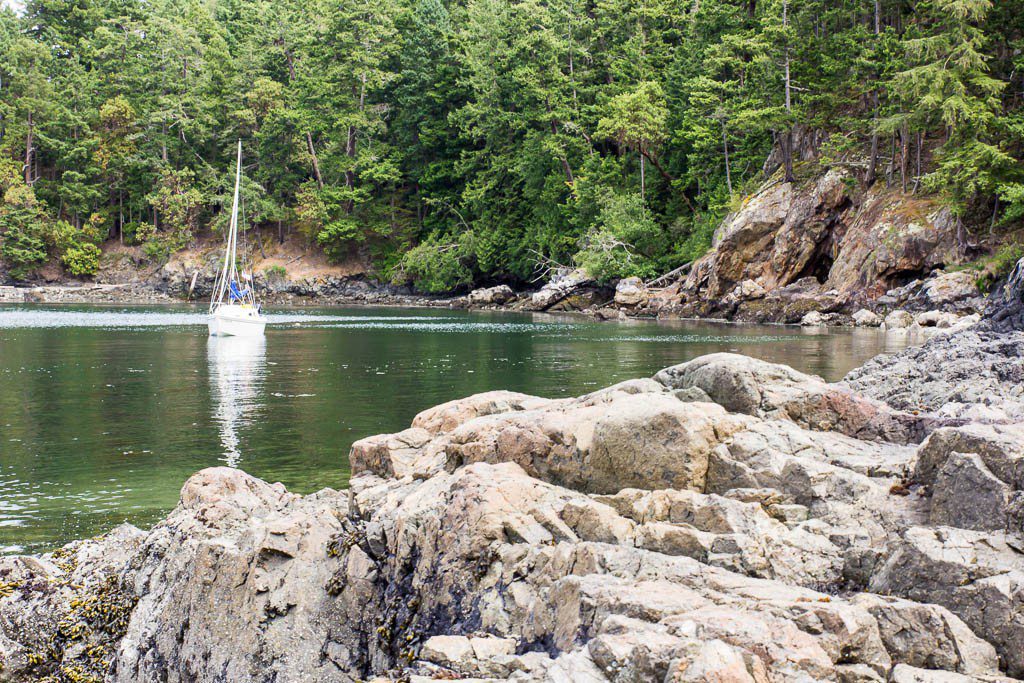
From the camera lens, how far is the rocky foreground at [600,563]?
644cm

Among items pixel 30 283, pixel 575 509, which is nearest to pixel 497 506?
pixel 575 509

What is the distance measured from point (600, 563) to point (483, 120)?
73809 mm

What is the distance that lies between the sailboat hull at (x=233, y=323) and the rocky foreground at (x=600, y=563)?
1474 inches

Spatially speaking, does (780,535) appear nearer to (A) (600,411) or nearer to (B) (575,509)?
(B) (575,509)

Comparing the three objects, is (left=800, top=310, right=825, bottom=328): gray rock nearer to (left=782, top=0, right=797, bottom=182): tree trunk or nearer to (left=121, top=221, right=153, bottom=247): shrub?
(left=782, top=0, right=797, bottom=182): tree trunk

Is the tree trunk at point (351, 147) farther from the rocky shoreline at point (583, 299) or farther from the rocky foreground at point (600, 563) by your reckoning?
the rocky foreground at point (600, 563)

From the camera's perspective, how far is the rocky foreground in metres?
6.44

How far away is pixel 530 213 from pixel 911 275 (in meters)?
39.0

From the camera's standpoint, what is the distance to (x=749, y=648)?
19.5 feet

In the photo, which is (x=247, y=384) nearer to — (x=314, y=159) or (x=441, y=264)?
(x=441, y=264)

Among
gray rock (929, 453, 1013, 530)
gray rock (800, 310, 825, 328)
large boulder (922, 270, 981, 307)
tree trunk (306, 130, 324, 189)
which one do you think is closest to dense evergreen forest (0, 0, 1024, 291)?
tree trunk (306, 130, 324, 189)

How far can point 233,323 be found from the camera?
156 feet

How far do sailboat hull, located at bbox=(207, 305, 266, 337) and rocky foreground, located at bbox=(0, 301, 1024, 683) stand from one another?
37.4 metres

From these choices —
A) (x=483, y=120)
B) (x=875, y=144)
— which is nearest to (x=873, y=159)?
(x=875, y=144)
